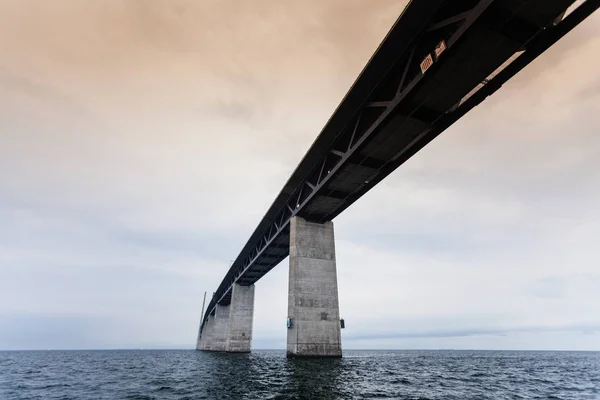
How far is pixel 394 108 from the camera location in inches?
570

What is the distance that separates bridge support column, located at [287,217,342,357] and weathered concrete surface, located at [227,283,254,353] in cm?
3097

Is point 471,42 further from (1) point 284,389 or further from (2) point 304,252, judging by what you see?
(2) point 304,252

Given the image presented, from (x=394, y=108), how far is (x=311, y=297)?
51.0 feet

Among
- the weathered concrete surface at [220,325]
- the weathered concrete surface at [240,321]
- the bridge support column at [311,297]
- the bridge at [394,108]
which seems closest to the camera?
the bridge at [394,108]

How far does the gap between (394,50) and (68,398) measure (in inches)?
743

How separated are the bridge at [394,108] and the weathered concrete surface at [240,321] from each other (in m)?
26.4

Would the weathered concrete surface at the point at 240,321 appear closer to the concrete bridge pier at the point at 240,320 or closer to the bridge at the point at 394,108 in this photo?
the concrete bridge pier at the point at 240,320

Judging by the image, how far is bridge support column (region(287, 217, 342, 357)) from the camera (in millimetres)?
22797

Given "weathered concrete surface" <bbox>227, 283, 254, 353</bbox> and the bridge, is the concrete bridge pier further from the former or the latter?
the bridge

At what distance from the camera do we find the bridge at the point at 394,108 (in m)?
10.9

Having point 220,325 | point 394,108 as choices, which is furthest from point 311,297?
point 220,325

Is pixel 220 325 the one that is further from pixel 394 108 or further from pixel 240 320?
pixel 394 108

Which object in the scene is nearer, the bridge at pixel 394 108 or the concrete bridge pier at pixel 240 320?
the bridge at pixel 394 108

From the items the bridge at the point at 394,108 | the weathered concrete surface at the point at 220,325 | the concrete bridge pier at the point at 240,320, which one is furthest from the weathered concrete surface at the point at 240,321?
the bridge at the point at 394,108
